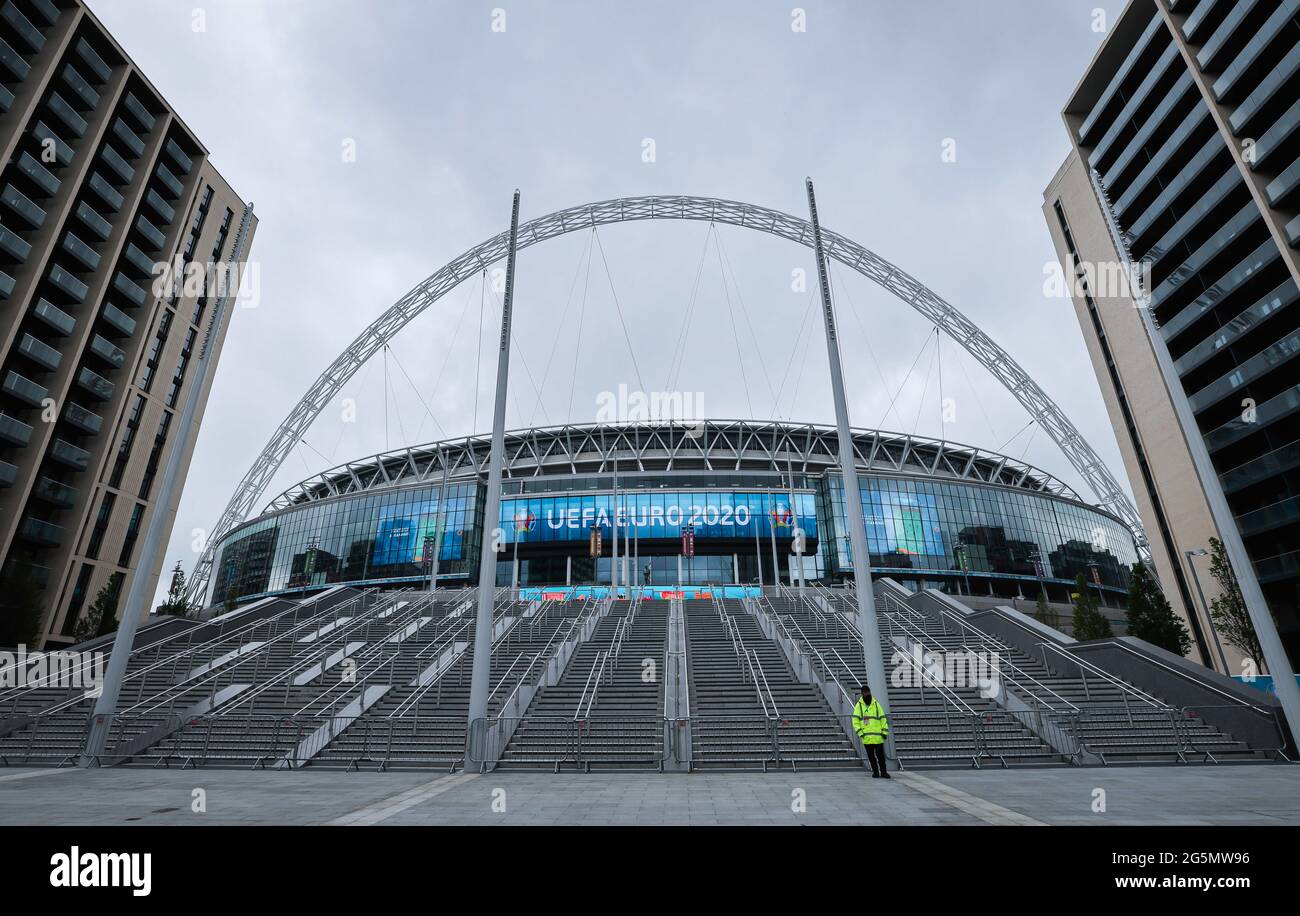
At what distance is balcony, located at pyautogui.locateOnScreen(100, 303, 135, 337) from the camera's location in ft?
164

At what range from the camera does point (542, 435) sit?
93000 mm

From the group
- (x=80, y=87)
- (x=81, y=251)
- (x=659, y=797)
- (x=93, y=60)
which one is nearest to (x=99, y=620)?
(x=81, y=251)

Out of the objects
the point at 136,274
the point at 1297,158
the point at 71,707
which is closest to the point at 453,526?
the point at 136,274

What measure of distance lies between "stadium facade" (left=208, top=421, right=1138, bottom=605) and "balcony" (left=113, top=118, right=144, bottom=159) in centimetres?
3991

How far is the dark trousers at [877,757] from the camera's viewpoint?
1222 centimetres

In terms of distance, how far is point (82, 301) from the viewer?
159ft

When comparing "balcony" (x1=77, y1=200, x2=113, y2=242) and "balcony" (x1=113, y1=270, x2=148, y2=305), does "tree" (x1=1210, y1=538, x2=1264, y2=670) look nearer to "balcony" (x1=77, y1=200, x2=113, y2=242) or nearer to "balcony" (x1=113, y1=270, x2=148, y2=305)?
"balcony" (x1=113, y1=270, x2=148, y2=305)

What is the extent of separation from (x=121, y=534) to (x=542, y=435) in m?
50.6

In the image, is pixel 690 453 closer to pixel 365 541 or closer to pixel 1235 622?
pixel 365 541

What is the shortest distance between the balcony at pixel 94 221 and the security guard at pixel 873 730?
63218 mm

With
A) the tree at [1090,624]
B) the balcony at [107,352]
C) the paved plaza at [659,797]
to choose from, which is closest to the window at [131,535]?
the balcony at [107,352]

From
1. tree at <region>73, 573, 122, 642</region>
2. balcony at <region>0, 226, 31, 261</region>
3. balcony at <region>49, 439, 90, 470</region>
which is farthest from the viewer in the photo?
balcony at <region>49, 439, 90, 470</region>

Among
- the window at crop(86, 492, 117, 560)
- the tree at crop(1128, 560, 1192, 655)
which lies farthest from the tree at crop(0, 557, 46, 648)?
the tree at crop(1128, 560, 1192, 655)
